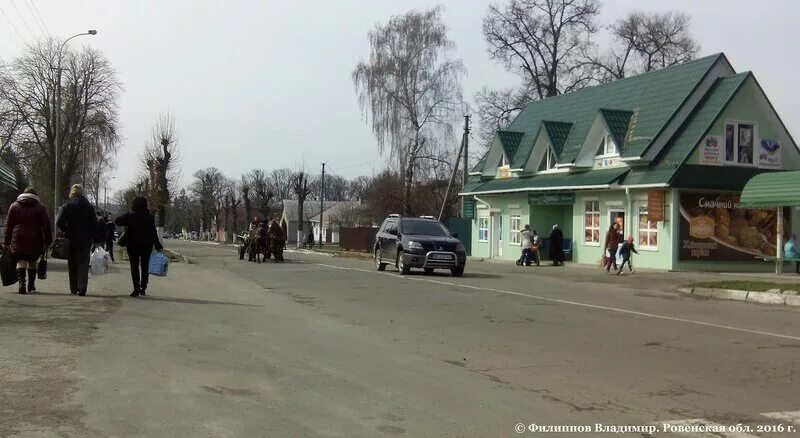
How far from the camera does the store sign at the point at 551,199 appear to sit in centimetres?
3167

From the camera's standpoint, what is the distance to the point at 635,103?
101 feet

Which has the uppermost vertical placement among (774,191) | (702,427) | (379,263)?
(774,191)

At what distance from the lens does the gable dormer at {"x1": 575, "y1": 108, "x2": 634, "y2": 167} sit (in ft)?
96.2

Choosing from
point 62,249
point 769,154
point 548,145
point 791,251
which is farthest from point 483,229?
point 62,249

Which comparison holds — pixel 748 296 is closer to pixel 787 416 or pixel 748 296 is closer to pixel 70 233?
pixel 787 416

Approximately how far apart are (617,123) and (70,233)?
22.8 metres

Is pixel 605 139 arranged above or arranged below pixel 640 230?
above

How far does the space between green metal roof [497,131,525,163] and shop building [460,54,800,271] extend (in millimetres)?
3779

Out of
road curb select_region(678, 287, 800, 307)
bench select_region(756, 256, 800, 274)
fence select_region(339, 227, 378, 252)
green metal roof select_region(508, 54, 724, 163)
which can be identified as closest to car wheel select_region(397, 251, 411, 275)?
road curb select_region(678, 287, 800, 307)

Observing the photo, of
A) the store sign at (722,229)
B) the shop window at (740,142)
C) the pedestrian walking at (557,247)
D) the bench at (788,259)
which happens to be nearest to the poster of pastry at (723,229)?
the store sign at (722,229)

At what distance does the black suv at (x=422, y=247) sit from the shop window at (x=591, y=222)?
965 cm

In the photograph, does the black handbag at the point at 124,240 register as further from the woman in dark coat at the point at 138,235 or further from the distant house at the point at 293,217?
the distant house at the point at 293,217

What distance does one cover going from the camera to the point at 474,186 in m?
39.7

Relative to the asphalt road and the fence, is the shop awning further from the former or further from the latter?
the fence
